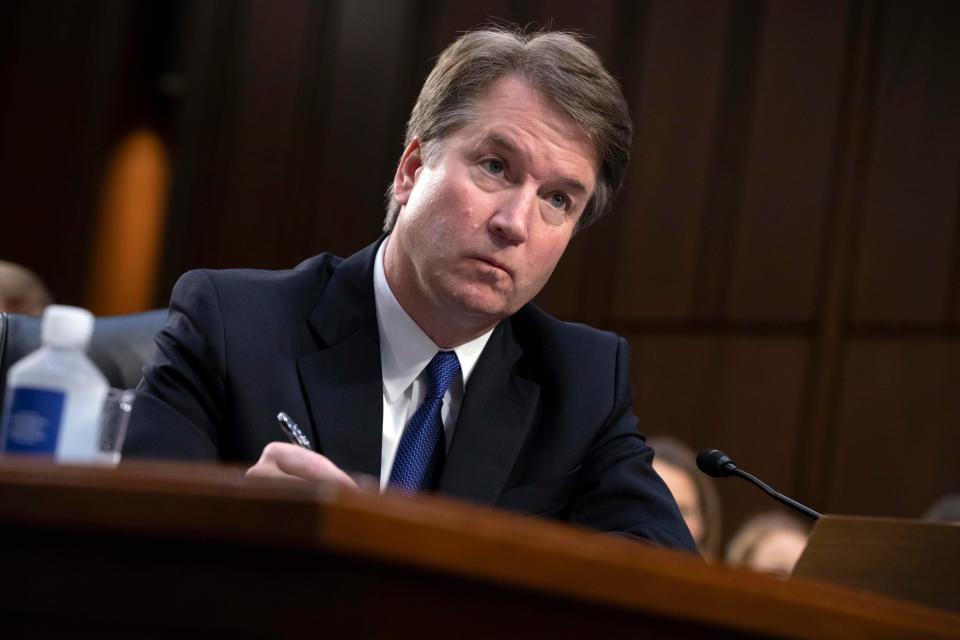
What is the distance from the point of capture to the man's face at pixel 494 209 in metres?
2.11

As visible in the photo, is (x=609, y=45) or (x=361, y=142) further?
(x=361, y=142)

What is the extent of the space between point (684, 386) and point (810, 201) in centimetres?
100

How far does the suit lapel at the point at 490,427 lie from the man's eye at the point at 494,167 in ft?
1.02

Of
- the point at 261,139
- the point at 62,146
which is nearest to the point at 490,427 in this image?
the point at 261,139

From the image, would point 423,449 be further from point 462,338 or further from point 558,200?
point 558,200

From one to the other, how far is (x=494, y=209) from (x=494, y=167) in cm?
9

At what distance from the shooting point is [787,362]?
5465mm

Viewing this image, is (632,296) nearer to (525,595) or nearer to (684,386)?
(684,386)

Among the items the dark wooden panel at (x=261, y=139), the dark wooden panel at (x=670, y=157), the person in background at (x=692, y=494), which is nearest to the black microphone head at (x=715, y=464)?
the person in background at (x=692, y=494)

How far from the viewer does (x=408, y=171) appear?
7.72 ft

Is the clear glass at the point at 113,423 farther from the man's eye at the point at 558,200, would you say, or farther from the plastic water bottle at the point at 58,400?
the man's eye at the point at 558,200

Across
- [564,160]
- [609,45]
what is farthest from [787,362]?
[564,160]

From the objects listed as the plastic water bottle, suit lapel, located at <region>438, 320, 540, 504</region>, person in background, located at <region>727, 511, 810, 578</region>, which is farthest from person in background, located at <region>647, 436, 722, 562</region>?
the plastic water bottle

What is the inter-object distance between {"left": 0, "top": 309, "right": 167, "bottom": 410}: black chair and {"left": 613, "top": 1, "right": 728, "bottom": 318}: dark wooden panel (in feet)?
12.1
